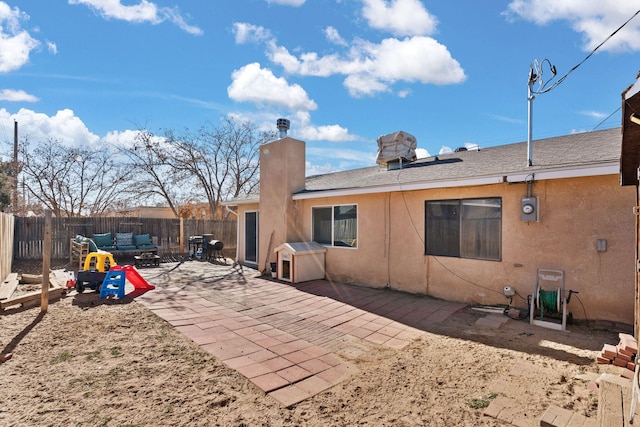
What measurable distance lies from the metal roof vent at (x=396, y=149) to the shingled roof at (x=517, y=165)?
973 mm

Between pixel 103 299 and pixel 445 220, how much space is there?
6890 millimetres

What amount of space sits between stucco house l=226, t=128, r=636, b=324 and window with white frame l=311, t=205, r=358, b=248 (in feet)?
0.09

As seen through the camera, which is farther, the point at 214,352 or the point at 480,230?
the point at 480,230

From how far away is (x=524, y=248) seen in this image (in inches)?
201

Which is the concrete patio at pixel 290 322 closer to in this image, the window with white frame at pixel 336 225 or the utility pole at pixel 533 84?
the window with white frame at pixel 336 225

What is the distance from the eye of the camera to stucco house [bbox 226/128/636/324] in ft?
14.7

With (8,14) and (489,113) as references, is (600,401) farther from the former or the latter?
(8,14)

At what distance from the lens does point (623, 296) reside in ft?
14.2

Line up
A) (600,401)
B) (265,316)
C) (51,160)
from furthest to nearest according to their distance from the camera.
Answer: (51,160)
(265,316)
(600,401)

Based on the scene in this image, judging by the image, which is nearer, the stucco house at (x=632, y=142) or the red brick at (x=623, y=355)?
the stucco house at (x=632, y=142)

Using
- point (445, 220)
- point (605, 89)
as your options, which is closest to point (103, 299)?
point (445, 220)

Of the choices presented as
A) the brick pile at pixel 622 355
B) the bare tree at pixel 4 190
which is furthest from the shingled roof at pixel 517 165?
the bare tree at pixel 4 190

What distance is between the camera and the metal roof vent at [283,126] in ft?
29.2

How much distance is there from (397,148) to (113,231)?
442 inches
